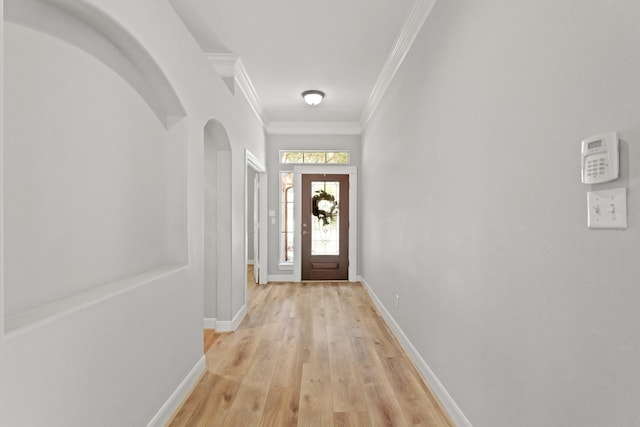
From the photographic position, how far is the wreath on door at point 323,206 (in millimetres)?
6293

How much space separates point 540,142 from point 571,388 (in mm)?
826

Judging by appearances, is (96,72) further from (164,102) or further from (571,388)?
(571,388)

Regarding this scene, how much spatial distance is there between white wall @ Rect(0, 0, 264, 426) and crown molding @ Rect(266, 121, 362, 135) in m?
3.50

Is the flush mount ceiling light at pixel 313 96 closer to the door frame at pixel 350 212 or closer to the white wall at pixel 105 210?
the door frame at pixel 350 212

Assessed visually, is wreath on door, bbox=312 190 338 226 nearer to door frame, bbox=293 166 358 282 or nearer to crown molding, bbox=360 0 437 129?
door frame, bbox=293 166 358 282

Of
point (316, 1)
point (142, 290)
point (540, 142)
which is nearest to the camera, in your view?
point (540, 142)

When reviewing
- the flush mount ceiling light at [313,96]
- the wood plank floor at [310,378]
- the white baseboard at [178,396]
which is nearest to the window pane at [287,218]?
the flush mount ceiling light at [313,96]

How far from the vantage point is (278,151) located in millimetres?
6238

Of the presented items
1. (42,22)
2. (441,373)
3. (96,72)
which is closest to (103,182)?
(96,72)

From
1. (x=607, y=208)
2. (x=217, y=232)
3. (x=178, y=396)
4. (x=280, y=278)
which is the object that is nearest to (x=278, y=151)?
(x=280, y=278)

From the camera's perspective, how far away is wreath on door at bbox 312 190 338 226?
6293mm

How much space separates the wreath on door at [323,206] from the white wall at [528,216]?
370 centimetres

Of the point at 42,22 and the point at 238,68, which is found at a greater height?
the point at 238,68

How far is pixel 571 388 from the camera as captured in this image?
114cm
